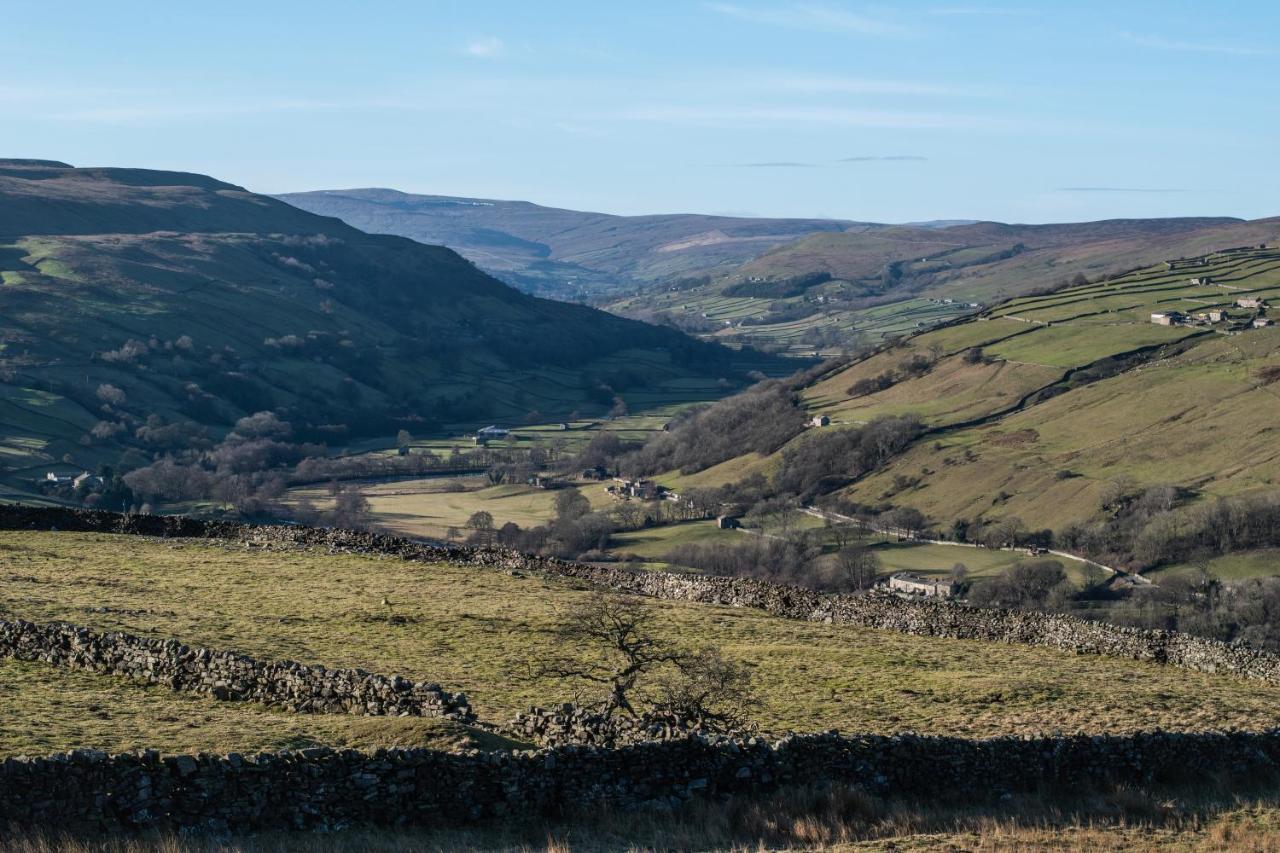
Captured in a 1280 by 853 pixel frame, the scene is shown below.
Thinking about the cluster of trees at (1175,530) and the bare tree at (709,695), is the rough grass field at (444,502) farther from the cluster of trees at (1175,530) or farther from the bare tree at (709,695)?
the bare tree at (709,695)

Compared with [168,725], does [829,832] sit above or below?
below

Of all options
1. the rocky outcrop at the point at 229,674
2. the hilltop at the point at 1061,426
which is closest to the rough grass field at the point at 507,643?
the rocky outcrop at the point at 229,674

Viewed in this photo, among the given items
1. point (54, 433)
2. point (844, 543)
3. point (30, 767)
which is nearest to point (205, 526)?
point (30, 767)

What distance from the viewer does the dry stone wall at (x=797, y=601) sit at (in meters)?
33.2

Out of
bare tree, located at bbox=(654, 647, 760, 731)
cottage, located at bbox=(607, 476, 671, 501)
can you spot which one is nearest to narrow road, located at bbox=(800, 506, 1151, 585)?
cottage, located at bbox=(607, 476, 671, 501)

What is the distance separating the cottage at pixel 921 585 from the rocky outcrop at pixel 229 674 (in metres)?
59.8

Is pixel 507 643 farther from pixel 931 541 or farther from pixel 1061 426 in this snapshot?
pixel 1061 426

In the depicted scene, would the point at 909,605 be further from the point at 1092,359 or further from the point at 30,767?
the point at 1092,359

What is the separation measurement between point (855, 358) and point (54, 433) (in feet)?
358

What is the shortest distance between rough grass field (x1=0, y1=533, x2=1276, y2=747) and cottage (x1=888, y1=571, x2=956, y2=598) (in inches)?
1810

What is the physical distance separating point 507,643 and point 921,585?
57.2 metres

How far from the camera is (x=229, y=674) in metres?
23.8

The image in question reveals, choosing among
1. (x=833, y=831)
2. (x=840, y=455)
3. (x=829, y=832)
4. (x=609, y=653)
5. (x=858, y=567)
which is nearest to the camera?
(x=829, y=832)

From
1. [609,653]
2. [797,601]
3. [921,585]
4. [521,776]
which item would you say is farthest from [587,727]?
[921,585]
